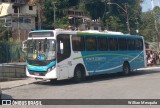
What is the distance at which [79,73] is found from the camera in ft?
67.6

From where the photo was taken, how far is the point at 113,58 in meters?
23.6

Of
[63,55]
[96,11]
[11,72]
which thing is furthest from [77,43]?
[96,11]

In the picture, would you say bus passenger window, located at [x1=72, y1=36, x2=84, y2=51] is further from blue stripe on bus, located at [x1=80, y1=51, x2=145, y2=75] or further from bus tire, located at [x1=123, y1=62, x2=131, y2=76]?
bus tire, located at [x1=123, y1=62, x2=131, y2=76]

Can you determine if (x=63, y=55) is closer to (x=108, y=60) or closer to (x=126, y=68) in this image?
(x=108, y=60)

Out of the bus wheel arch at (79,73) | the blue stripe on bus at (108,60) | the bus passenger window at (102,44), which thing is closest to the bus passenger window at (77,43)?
the blue stripe on bus at (108,60)

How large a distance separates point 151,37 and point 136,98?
76.4 meters

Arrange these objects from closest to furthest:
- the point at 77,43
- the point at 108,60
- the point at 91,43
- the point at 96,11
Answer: the point at 77,43 < the point at 91,43 < the point at 108,60 < the point at 96,11

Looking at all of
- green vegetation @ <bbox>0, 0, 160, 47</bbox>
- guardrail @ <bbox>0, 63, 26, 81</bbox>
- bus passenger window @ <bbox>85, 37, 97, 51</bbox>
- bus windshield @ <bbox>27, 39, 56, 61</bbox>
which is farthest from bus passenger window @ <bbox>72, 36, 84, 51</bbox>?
green vegetation @ <bbox>0, 0, 160, 47</bbox>

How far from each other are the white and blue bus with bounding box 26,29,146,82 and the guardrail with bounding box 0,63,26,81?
2387mm

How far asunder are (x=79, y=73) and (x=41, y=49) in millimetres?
2720

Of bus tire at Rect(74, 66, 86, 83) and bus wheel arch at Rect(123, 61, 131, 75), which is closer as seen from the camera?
bus tire at Rect(74, 66, 86, 83)

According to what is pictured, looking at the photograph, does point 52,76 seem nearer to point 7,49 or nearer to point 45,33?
point 45,33

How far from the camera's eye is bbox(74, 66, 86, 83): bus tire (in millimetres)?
20344

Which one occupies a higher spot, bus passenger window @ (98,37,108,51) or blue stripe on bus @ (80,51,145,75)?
bus passenger window @ (98,37,108,51)
